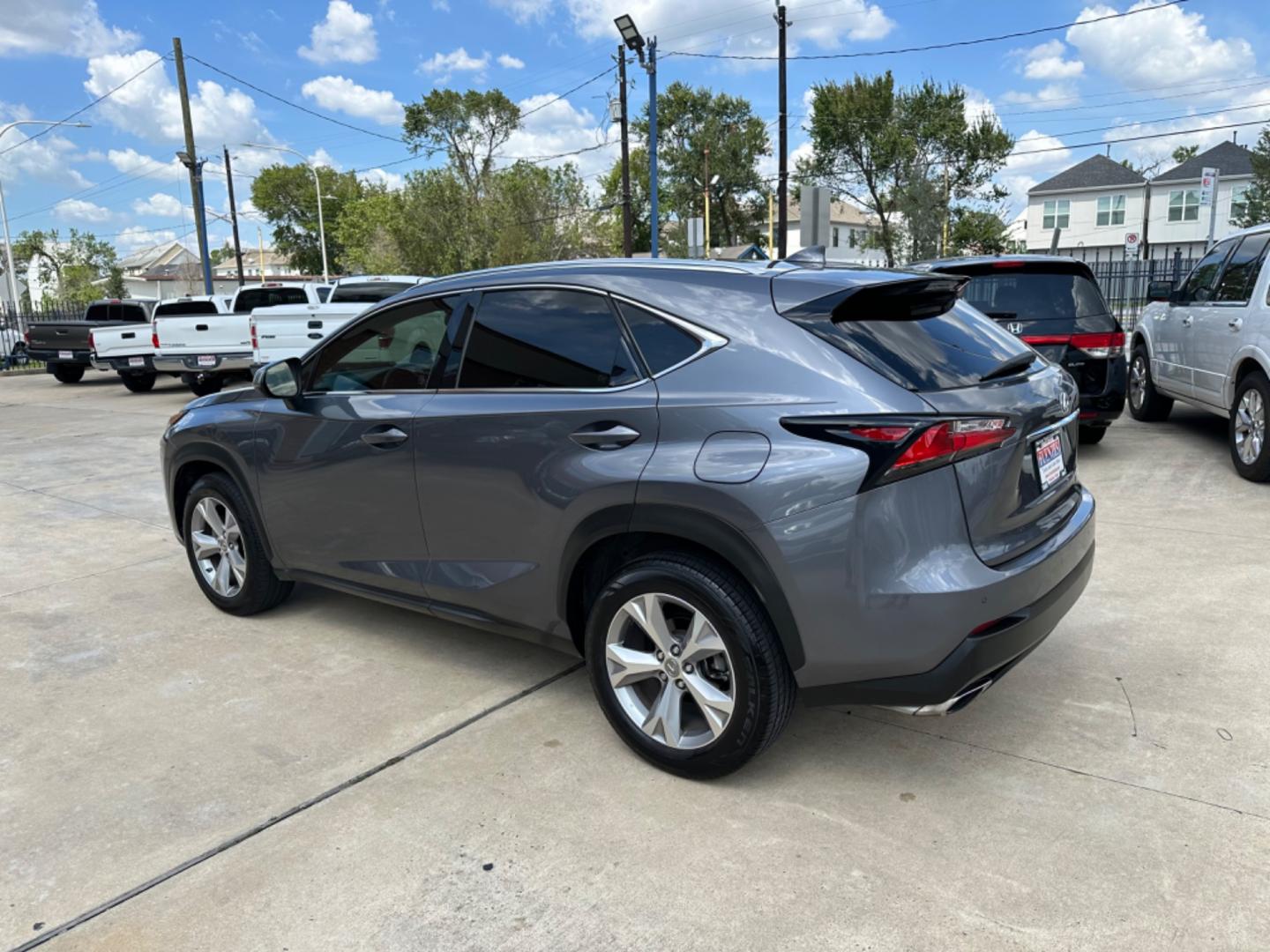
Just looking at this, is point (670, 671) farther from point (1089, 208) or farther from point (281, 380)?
point (1089, 208)

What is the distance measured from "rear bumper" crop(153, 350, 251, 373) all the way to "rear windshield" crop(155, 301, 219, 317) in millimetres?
1300

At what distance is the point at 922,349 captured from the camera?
9.65 feet

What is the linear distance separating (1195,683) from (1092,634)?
0.55 metres

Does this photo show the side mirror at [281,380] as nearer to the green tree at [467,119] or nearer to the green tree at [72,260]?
the green tree at [467,119]

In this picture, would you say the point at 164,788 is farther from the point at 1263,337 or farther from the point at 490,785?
the point at 1263,337

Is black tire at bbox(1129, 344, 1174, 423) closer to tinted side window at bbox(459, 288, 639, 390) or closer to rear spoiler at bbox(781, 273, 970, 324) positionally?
rear spoiler at bbox(781, 273, 970, 324)

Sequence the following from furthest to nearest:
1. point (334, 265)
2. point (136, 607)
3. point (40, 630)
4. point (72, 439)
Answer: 1. point (334, 265)
2. point (72, 439)
3. point (136, 607)
4. point (40, 630)

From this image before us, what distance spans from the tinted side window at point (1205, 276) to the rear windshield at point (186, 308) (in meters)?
15.7

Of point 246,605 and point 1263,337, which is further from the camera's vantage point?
point 1263,337

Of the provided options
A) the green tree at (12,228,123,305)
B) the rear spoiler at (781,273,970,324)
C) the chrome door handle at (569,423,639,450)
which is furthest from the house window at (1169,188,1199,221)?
the green tree at (12,228,123,305)

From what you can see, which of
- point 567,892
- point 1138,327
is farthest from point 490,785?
point 1138,327

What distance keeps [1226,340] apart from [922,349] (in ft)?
18.7

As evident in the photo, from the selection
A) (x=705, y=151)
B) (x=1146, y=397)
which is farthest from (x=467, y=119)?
(x=1146, y=397)

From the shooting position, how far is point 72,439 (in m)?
11.7
